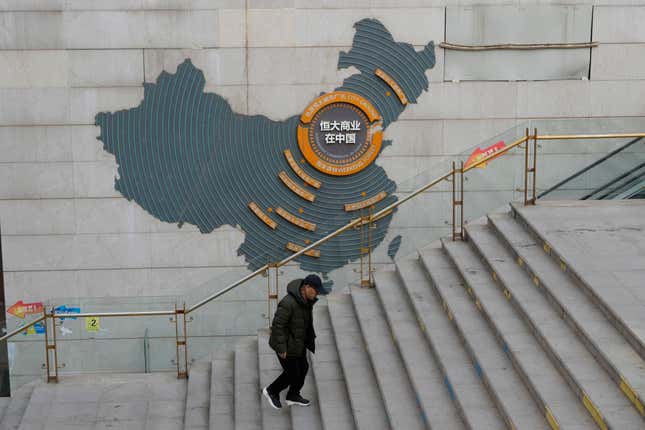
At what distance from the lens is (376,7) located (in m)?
10.4

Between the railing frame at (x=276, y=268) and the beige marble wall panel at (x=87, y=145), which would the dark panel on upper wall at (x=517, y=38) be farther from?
the beige marble wall panel at (x=87, y=145)

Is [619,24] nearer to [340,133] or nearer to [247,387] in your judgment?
[340,133]

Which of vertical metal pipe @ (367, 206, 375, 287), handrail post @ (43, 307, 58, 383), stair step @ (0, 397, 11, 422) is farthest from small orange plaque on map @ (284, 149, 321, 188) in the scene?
stair step @ (0, 397, 11, 422)

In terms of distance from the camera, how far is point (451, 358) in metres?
7.17

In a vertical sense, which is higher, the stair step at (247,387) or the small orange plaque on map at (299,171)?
the small orange plaque on map at (299,171)

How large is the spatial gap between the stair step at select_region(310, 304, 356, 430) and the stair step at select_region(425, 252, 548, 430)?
44.3 inches

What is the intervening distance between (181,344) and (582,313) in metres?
4.27

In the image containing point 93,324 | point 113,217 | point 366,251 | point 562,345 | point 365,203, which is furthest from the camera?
point 365,203

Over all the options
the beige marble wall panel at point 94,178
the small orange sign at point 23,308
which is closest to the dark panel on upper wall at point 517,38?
the beige marble wall panel at point 94,178

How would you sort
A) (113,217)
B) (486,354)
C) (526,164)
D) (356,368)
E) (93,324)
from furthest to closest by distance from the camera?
1. (113,217)
2. (93,324)
3. (526,164)
4. (356,368)
5. (486,354)

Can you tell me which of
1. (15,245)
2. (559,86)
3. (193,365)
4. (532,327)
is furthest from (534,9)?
(15,245)

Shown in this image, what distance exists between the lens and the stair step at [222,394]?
25.7 ft

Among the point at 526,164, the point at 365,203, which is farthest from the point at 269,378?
the point at 526,164

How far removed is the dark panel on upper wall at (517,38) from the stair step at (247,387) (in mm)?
4077
